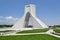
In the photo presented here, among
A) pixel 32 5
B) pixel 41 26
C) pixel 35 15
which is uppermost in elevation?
pixel 32 5

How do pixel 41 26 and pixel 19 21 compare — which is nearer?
pixel 41 26

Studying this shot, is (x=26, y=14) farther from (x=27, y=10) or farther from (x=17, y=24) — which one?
(x=17, y=24)

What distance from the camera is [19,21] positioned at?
40812 millimetres

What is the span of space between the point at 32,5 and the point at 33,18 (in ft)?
13.0

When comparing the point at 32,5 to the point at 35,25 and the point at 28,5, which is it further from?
the point at 35,25

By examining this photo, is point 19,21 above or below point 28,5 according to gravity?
below

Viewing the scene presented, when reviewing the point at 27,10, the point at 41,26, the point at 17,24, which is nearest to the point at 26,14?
the point at 27,10

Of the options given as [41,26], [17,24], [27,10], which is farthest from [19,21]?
[41,26]

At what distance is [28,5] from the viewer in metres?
41.0

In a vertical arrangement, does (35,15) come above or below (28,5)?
below

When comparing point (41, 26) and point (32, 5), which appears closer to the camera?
point (41, 26)

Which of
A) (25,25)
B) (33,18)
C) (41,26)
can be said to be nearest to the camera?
(41,26)

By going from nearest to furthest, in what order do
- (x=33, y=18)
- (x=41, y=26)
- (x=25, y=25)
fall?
(x=41, y=26)
(x=33, y=18)
(x=25, y=25)

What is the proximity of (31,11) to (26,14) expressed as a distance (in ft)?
5.70
